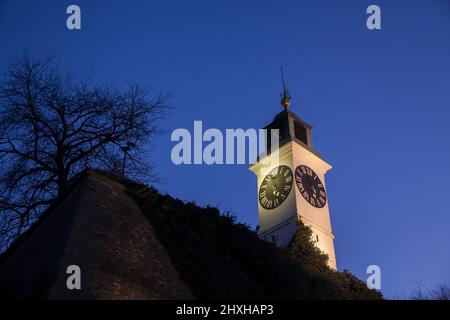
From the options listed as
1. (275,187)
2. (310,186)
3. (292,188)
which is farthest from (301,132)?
(292,188)

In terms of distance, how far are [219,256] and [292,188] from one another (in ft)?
67.0

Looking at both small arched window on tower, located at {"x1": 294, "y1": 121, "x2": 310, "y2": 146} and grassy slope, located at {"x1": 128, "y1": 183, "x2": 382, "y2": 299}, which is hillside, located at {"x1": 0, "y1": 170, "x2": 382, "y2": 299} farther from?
small arched window on tower, located at {"x1": 294, "y1": 121, "x2": 310, "y2": 146}

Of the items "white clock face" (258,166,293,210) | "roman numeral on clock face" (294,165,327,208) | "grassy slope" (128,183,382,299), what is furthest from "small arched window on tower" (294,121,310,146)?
"grassy slope" (128,183,382,299)

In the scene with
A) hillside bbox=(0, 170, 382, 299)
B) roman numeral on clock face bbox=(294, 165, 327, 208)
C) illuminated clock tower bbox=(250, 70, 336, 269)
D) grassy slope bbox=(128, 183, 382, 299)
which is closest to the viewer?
hillside bbox=(0, 170, 382, 299)

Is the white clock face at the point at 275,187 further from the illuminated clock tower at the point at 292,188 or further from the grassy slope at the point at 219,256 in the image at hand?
the grassy slope at the point at 219,256

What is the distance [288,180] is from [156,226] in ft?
73.0

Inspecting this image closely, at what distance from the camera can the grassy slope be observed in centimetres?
1098

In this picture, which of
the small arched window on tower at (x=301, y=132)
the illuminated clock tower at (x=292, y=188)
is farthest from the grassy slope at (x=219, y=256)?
the small arched window on tower at (x=301, y=132)

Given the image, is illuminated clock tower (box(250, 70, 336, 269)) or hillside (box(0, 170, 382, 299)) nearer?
hillside (box(0, 170, 382, 299))

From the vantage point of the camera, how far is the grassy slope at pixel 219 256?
1098 centimetres

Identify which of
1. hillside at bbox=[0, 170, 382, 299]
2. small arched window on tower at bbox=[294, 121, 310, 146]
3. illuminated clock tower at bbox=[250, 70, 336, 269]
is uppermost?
small arched window on tower at bbox=[294, 121, 310, 146]

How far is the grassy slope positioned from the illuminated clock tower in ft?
50.4
